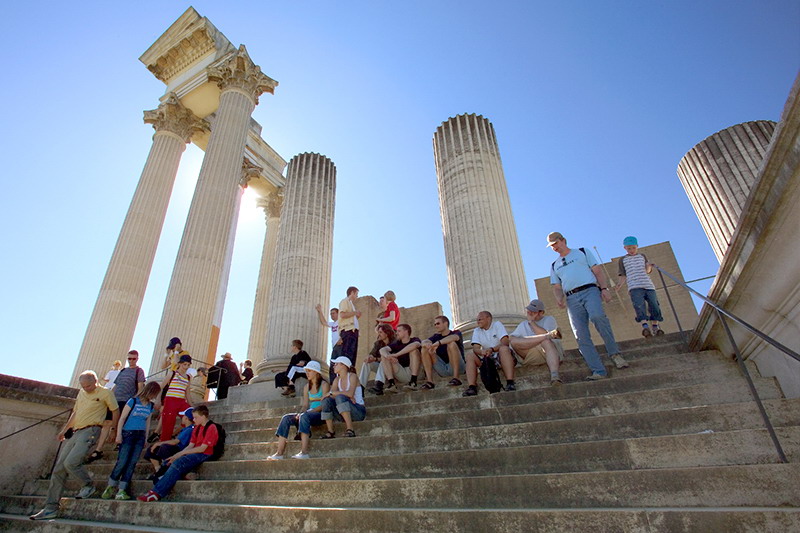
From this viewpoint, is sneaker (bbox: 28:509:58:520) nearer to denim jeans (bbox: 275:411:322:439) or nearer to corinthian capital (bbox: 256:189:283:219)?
denim jeans (bbox: 275:411:322:439)

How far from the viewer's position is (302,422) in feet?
16.9

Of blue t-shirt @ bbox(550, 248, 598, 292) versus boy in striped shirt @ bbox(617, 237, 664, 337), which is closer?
blue t-shirt @ bbox(550, 248, 598, 292)

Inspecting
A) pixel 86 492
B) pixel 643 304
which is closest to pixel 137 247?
pixel 86 492

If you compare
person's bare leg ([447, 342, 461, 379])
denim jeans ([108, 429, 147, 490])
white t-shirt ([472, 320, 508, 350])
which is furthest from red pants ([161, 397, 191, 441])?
white t-shirt ([472, 320, 508, 350])

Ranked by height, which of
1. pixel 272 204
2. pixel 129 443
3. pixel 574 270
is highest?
pixel 272 204

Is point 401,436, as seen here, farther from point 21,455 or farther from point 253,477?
point 21,455

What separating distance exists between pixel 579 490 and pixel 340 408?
3.06 m

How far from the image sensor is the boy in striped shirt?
695 cm

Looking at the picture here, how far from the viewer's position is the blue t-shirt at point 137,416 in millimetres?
5473

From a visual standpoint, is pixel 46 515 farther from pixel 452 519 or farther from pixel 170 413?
pixel 452 519

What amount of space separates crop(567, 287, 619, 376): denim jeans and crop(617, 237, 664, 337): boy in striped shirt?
1967 millimetres

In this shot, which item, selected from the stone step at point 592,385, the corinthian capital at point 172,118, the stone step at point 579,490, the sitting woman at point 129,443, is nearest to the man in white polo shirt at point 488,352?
the stone step at point 592,385

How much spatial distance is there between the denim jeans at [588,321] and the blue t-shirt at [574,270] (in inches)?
5.0

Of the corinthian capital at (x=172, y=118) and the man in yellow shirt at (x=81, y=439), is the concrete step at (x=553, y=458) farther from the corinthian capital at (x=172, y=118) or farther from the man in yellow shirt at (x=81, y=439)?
the corinthian capital at (x=172, y=118)
